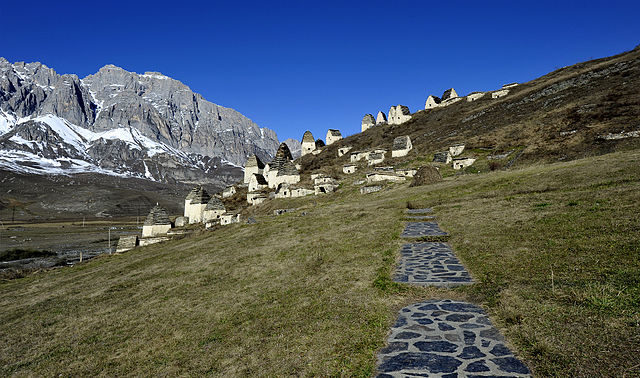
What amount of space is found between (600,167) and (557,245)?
60.2ft

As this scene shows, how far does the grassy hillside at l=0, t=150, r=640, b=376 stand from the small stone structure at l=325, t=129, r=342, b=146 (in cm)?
9830

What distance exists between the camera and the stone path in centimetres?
544

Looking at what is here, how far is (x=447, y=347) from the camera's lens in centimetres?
627

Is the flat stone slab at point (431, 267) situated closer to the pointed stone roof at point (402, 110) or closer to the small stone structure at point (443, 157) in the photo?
the small stone structure at point (443, 157)

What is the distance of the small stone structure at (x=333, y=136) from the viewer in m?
119

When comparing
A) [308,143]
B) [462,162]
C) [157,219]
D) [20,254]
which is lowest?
[20,254]

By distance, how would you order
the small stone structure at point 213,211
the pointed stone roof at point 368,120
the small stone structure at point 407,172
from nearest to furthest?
the small stone structure at point 407,172 < the small stone structure at point 213,211 < the pointed stone roof at point 368,120

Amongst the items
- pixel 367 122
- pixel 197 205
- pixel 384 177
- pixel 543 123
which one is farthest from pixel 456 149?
pixel 367 122

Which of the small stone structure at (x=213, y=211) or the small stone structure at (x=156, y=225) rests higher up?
the small stone structure at (x=213, y=211)

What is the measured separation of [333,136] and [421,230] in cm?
10316

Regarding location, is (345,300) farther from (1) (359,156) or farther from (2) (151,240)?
(1) (359,156)

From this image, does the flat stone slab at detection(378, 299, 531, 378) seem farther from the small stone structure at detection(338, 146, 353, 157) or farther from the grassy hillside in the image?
the small stone structure at detection(338, 146, 353, 157)

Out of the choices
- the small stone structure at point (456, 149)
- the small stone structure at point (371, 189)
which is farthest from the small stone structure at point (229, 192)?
the small stone structure at point (456, 149)

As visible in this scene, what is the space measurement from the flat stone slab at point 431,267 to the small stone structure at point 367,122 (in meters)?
112
